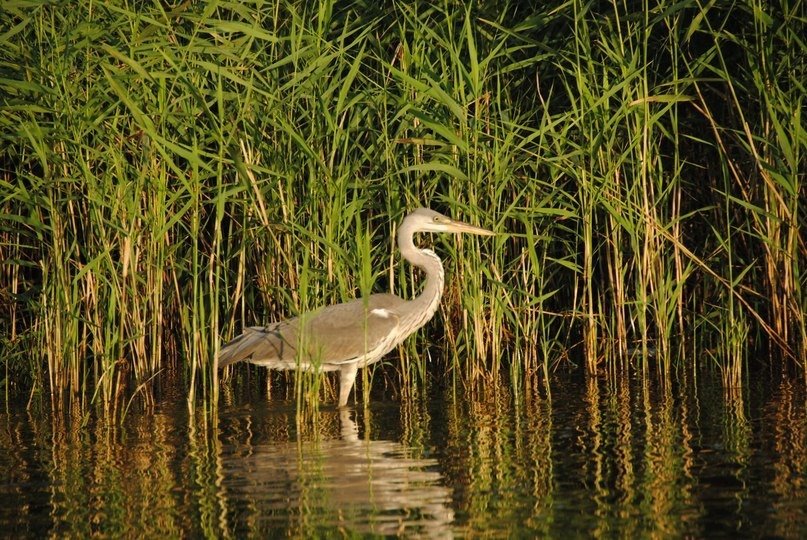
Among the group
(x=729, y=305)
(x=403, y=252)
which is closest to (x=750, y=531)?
(x=729, y=305)

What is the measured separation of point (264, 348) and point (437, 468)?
2276mm

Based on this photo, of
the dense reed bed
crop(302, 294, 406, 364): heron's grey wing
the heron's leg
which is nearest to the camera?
the dense reed bed

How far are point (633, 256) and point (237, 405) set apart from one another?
266 cm

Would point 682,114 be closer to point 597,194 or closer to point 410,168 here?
point 597,194

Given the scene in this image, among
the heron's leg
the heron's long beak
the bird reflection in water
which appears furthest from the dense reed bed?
the bird reflection in water

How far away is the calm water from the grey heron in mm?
300

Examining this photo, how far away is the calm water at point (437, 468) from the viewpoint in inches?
181

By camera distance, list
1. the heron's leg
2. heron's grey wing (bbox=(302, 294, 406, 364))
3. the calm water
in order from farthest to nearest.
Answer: the heron's leg, heron's grey wing (bbox=(302, 294, 406, 364)), the calm water

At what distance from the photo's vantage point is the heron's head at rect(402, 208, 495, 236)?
25.0 feet

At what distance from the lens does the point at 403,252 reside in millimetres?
8008

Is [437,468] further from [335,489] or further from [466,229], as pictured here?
[466,229]

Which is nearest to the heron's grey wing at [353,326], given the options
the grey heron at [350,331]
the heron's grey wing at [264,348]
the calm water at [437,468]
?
the grey heron at [350,331]

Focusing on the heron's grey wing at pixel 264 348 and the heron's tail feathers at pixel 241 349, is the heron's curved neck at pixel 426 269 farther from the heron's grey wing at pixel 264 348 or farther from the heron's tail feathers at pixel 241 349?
the heron's tail feathers at pixel 241 349

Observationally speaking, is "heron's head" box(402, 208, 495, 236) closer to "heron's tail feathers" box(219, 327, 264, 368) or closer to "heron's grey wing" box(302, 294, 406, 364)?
"heron's grey wing" box(302, 294, 406, 364)
